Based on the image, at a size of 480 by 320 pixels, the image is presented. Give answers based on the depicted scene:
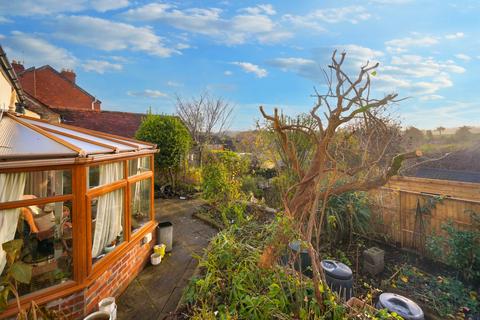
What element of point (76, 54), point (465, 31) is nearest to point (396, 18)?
point (465, 31)

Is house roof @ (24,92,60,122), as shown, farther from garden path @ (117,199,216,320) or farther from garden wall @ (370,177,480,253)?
garden wall @ (370,177,480,253)

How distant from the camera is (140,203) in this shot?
4992mm

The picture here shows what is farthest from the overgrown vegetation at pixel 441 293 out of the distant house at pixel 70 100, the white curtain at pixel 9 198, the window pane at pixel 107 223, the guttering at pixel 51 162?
the distant house at pixel 70 100

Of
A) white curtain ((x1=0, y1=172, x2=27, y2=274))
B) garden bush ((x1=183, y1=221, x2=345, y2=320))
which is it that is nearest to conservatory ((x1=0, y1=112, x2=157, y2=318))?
white curtain ((x1=0, y1=172, x2=27, y2=274))

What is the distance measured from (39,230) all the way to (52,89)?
21073mm

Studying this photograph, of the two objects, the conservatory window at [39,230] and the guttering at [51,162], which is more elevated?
the guttering at [51,162]

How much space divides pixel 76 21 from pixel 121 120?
12061 mm

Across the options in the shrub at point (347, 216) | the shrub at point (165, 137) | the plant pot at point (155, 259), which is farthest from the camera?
the shrub at point (165, 137)

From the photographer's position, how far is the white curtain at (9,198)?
2.74m

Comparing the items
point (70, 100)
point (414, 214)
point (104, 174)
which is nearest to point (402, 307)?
point (414, 214)

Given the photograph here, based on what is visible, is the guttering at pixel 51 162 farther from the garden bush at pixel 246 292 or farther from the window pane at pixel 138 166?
the garden bush at pixel 246 292

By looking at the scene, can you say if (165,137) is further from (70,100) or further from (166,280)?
(70,100)

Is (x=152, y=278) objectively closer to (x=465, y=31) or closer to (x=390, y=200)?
(x=390, y=200)

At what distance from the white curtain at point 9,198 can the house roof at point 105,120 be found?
543 inches
